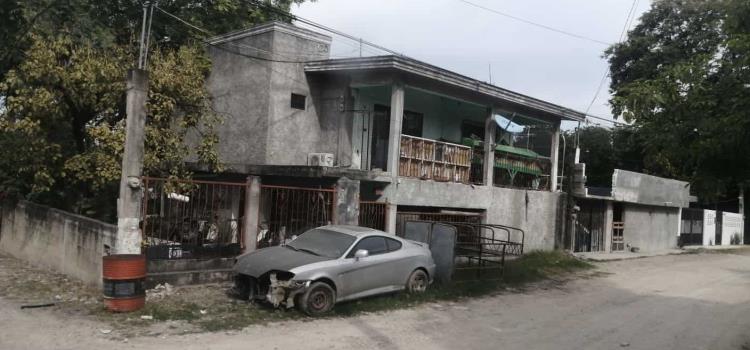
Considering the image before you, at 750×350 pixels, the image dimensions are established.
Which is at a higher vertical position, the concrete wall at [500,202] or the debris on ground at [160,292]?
the concrete wall at [500,202]

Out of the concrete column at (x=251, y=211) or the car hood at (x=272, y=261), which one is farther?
the concrete column at (x=251, y=211)

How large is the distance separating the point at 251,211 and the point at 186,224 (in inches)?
54.8

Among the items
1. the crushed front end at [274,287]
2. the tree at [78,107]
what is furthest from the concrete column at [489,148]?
the crushed front end at [274,287]

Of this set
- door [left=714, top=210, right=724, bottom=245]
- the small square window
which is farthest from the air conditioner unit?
door [left=714, top=210, right=724, bottom=245]

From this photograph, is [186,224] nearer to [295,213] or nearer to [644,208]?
[295,213]

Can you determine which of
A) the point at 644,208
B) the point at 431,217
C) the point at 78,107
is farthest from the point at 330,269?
the point at 644,208

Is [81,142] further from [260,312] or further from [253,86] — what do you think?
[260,312]

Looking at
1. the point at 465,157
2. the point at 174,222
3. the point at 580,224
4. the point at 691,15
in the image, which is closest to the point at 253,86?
the point at 174,222

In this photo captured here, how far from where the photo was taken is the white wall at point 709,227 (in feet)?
103

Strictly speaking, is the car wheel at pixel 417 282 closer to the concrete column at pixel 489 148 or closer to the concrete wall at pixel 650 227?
the concrete column at pixel 489 148

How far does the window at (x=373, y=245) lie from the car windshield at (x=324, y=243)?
6.4 inches

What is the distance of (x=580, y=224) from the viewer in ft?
73.2

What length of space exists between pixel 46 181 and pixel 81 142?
127cm

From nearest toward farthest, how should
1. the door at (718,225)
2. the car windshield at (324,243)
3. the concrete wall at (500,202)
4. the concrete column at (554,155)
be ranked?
the car windshield at (324,243)
the concrete wall at (500,202)
the concrete column at (554,155)
the door at (718,225)
